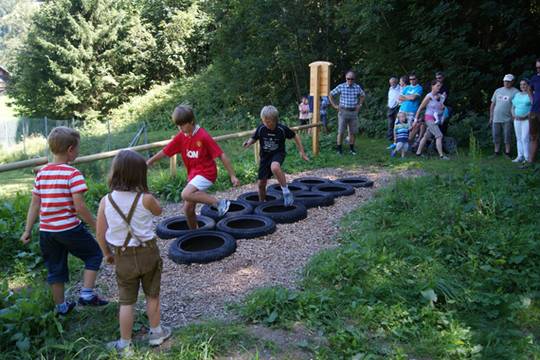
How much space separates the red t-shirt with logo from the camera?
5.22m

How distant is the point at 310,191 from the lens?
7.54 meters

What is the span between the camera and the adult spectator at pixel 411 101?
424 inches

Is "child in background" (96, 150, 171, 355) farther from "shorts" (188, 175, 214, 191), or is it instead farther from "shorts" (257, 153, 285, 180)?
"shorts" (257, 153, 285, 180)

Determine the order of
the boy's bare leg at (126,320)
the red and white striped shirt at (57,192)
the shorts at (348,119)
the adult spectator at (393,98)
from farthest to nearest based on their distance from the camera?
the adult spectator at (393,98) → the shorts at (348,119) → the red and white striped shirt at (57,192) → the boy's bare leg at (126,320)

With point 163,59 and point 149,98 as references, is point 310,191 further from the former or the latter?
point 163,59

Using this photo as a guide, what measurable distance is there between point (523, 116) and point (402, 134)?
2.57 m

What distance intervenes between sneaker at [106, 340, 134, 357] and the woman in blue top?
8.78 meters

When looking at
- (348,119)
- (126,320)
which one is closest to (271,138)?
(126,320)

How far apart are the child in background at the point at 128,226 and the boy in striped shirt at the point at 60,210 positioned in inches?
19.9

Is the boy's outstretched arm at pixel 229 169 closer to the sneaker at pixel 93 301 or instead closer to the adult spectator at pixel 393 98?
the sneaker at pixel 93 301

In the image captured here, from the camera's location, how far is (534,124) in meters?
8.76

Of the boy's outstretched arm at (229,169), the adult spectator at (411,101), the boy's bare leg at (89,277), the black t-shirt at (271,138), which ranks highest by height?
the adult spectator at (411,101)

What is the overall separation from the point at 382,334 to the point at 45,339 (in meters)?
2.49

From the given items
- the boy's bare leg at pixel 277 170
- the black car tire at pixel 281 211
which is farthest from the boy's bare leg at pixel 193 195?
the boy's bare leg at pixel 277 170
